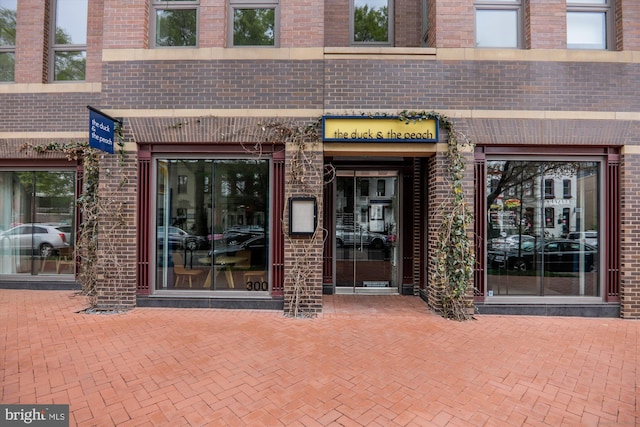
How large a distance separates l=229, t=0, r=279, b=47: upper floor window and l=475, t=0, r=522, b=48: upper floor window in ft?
13.5

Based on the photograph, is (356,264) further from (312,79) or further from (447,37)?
(447,37)

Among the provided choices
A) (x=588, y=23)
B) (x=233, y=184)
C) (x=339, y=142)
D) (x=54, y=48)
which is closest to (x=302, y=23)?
(x=339, y=142)

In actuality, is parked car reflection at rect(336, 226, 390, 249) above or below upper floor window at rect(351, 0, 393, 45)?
below

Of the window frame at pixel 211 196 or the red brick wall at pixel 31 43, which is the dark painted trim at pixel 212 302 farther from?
the red brick wall at pixel 31 43

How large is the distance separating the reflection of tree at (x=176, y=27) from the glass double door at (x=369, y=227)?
435cm

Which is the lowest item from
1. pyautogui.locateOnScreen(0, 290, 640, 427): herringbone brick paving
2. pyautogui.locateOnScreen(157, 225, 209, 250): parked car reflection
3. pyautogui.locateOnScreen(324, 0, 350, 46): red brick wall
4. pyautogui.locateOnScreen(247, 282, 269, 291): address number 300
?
pyautogui.locateOnScreen(0, 290, 640, 427): herringbone brick paving

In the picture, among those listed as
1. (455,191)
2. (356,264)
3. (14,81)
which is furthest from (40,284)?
(455,191)

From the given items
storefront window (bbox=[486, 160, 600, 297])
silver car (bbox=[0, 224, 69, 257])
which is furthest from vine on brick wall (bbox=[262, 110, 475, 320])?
silver car (bbox=[0, 224, 69, 257])

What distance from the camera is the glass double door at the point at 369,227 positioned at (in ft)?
26.4

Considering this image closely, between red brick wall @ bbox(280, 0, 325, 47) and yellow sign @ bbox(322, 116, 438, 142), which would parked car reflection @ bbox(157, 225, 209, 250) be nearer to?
yellow sign @ bbox(322, 116, 438, 142)

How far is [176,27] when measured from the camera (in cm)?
657

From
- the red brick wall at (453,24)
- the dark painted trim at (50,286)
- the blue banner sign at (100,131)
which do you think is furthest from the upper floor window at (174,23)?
the dark painted trim at (50,286)

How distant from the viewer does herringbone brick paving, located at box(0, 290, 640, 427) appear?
3141 mm

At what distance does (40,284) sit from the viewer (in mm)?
7992
